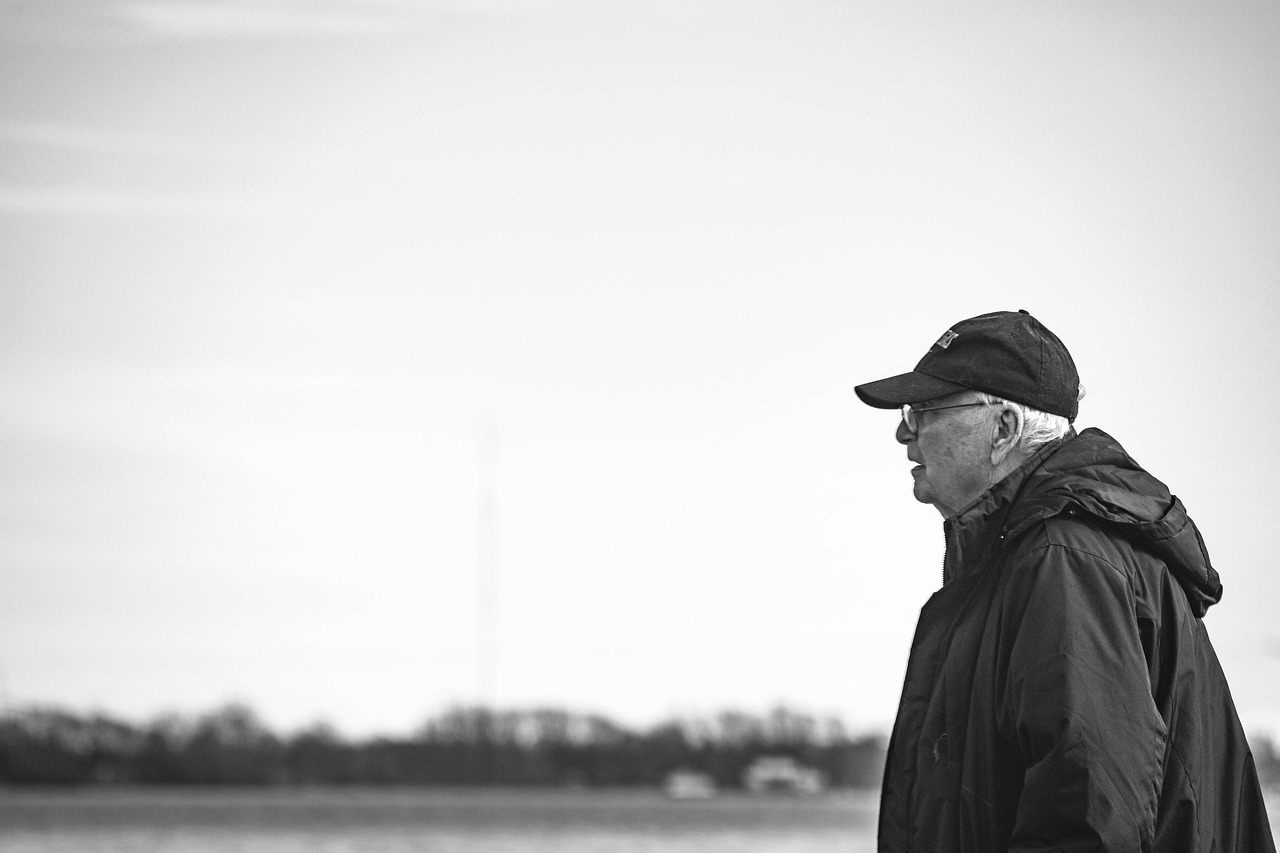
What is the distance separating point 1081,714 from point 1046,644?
12 centimetres

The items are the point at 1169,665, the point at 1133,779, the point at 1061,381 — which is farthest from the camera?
the point at 1061,381

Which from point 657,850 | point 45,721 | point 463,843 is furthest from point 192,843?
point 45,721

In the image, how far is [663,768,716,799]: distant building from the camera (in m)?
45.7

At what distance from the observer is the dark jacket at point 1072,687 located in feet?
7.52

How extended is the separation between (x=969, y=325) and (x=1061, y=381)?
0.18 m

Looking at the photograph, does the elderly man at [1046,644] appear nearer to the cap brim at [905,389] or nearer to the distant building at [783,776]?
the cap brim at [905,389]

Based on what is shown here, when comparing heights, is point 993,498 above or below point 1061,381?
below

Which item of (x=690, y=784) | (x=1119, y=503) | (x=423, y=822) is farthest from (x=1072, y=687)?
(x=690, y=784)

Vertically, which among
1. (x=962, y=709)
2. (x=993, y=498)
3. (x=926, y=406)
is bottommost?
(x=962, y=709)

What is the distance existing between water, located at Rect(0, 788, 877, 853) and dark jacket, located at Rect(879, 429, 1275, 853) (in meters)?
26.9

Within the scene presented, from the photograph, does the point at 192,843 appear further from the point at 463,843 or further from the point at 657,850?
the point at 657,850

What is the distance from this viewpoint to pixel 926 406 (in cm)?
275

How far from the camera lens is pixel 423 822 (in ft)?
118

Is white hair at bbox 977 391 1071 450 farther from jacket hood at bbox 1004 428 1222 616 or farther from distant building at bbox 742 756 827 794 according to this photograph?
distant building at bbox 742 756 827 794
